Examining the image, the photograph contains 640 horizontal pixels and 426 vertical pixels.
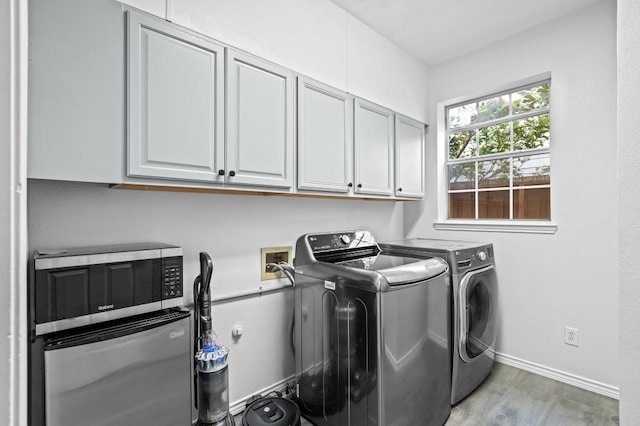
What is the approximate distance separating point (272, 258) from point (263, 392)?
0.91 metres

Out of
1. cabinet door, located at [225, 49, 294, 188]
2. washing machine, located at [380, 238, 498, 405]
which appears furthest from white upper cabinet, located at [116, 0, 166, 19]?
washing machine, located at [380, 238, 498, 405]

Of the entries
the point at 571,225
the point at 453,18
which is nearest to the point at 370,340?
the point at 571,225

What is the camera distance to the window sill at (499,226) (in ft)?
8.12

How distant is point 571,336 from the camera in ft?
7.70

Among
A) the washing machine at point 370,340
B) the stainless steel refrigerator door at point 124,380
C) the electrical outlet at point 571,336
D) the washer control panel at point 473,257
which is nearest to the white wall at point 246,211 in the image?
the washing machine at point 370,340

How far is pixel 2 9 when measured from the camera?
65 cm

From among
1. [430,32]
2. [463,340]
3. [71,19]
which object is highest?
[430,32]

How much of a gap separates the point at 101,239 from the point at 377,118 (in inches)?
80.6

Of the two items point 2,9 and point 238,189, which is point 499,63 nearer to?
point 238,189

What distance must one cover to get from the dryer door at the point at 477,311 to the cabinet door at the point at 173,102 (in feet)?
6.04

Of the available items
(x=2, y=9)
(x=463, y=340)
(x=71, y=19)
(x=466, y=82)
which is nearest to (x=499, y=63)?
(x=466, y=82)

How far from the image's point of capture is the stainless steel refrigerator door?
1.08m

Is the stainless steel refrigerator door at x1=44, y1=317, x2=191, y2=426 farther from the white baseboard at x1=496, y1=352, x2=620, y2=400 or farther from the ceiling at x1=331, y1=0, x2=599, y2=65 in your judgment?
the white baseboard at x1=496, y1=352, x2=620, y2=400

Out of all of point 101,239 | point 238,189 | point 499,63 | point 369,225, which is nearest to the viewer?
point 101,239
